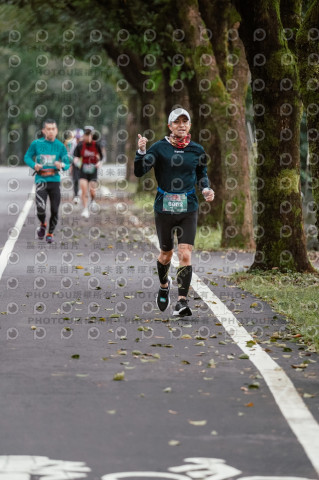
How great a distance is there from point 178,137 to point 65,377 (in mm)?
4342

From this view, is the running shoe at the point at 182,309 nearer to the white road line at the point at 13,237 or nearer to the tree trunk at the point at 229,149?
the white road line at the point at 13,237

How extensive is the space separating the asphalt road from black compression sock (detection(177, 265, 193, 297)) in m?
0.29

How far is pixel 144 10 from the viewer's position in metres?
29.6

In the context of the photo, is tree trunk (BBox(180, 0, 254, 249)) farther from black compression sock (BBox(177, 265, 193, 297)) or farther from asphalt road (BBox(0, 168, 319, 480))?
black compression sock (BBox(177, 265, 193, 297))

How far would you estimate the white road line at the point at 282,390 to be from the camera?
7395 millimetres

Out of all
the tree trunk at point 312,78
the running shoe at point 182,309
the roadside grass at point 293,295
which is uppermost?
the tree trunk at point 312,78

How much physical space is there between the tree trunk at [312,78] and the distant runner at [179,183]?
1.16 metres

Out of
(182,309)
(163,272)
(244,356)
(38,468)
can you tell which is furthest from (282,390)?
(163,272)

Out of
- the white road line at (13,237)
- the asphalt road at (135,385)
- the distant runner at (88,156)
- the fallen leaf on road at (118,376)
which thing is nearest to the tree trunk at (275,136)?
the asphalt road at (135,385)

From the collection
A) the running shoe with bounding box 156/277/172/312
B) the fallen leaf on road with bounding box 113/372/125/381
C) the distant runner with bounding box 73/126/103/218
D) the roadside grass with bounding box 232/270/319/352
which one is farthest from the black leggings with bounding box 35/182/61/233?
the fallen leaf on road with bounding box 113/372/125/381

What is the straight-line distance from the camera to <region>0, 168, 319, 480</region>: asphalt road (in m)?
6.88

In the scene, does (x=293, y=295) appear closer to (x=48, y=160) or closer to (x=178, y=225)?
(x=178, y=225)

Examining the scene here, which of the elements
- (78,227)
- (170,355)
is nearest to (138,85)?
(78,227)

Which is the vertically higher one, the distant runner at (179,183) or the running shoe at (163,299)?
the distant runner at (179,183)
